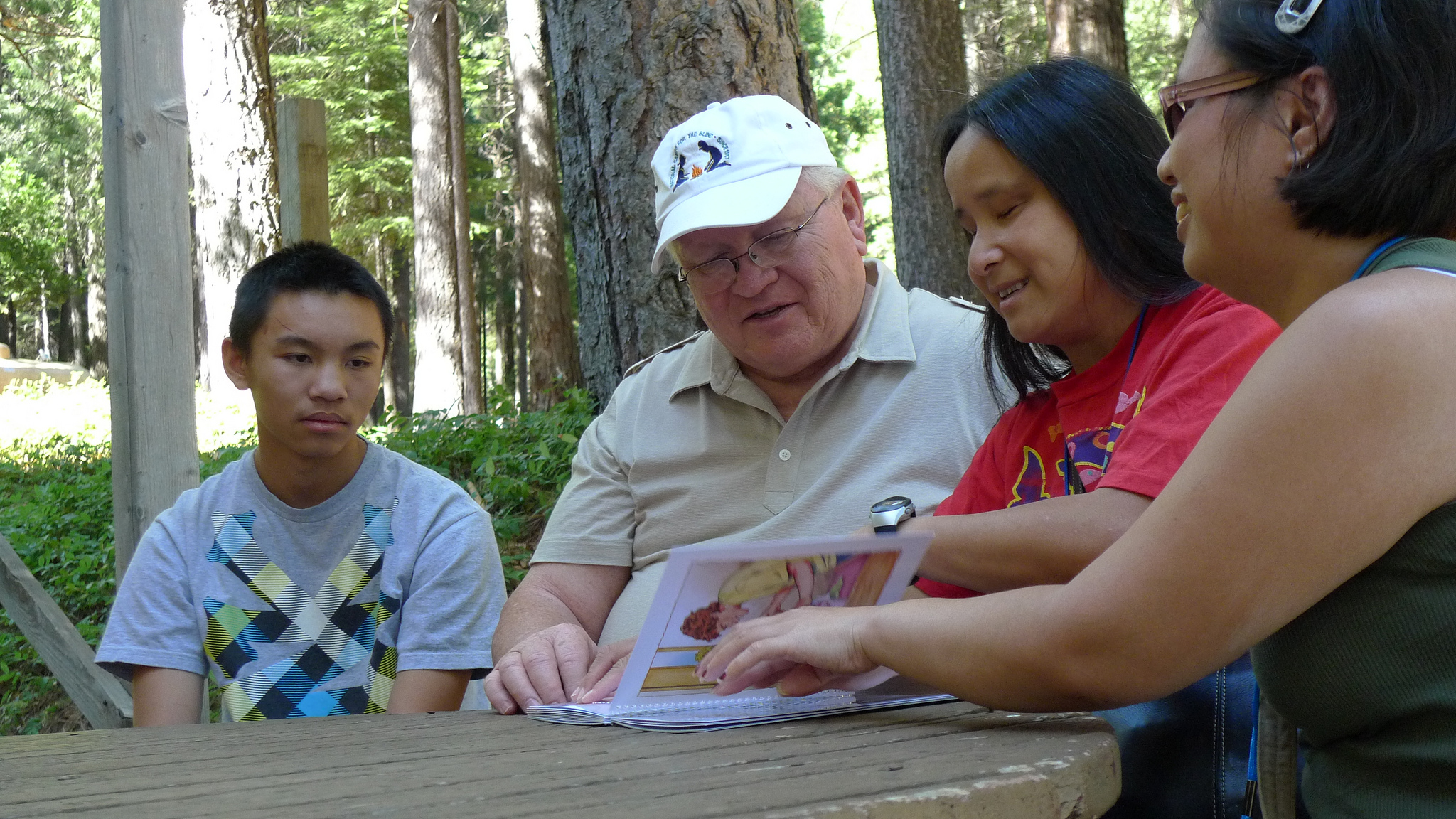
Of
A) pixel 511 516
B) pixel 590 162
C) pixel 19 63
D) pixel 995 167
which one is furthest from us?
pixel 19 63

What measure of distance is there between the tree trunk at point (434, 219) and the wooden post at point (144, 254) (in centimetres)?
1105

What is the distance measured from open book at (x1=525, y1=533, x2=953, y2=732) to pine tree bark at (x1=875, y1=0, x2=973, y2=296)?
8019 millimetres

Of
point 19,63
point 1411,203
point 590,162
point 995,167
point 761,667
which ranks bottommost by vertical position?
point 761,667

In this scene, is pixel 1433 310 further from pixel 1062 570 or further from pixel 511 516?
pixel 511 516

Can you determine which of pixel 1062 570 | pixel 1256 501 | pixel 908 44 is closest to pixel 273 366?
pixel 1062 570

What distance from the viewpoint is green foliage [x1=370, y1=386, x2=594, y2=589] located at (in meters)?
5.48

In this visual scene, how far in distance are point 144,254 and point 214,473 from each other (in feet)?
12.9

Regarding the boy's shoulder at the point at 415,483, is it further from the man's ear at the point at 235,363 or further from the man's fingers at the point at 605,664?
the man's fingers at the point at 605,664

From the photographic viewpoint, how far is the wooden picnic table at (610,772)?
1036 mm

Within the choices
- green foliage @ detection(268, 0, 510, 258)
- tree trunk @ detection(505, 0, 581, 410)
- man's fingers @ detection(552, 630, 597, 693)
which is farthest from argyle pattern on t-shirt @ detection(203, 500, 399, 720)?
green foliage @ detection(268, 0, 510, 258)

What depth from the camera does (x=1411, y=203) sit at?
1.28 meters

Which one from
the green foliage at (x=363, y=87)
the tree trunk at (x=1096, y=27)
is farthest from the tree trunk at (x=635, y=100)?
the green foliage at (x=363, y=87)

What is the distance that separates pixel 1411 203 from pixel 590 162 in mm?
3139

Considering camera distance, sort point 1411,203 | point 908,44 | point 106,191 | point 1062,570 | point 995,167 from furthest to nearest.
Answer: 1. point 908,44
2. point 106,191
3. point 995,167
4. point 1062,570
5. point 1411,203
